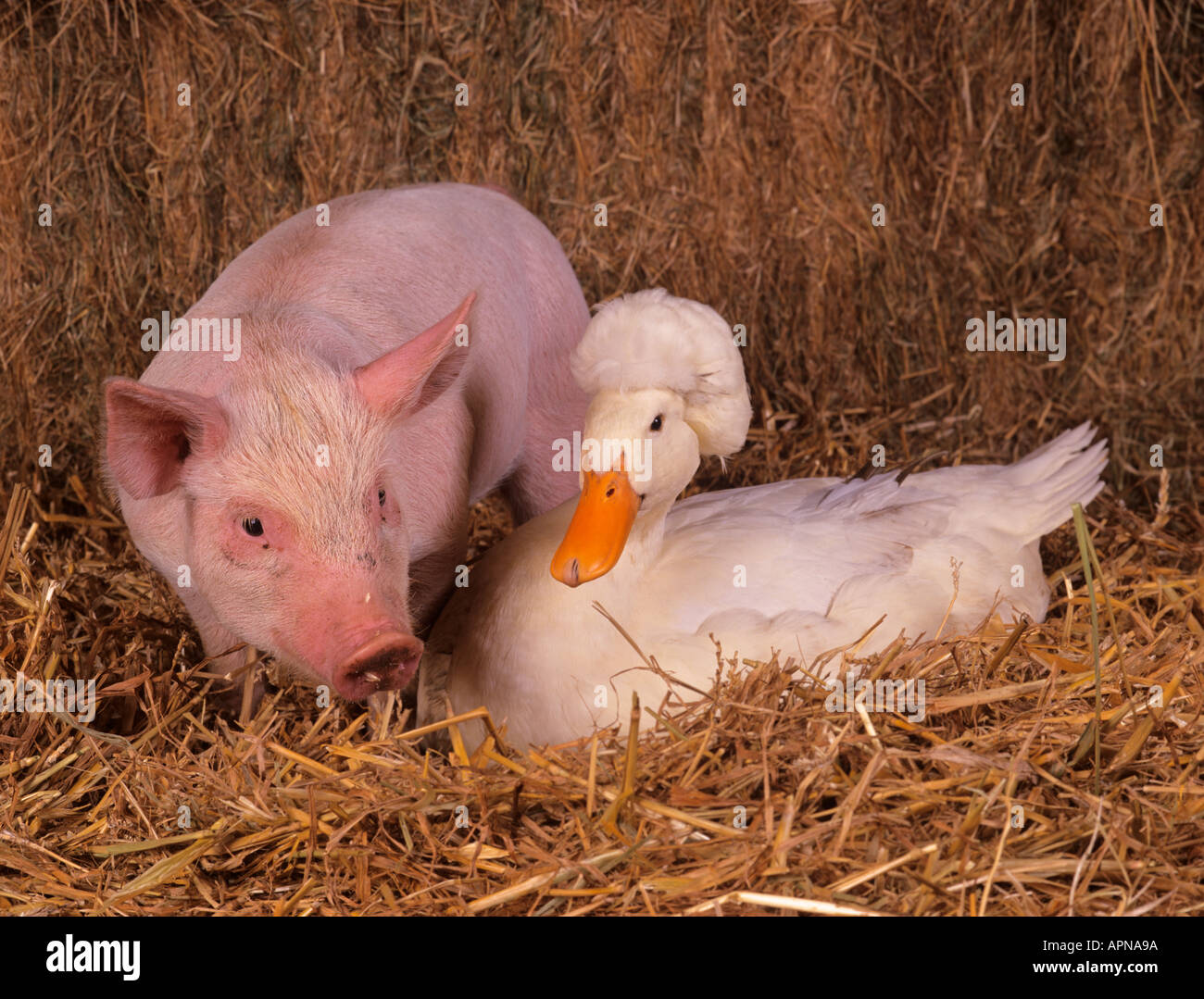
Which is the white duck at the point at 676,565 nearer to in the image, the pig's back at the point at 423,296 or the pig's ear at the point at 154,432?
the pig's back at the point at 423,296

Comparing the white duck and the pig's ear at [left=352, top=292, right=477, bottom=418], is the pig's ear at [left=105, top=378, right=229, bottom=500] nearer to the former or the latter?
the pig's ear at [left=352, top=292, right=477, bottom=418]

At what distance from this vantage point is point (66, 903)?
7.94ft

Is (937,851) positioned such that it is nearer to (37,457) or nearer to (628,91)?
(628,91)

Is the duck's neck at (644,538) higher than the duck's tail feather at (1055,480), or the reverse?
the duck's tail feather at (1055,480)

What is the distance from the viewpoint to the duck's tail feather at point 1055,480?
128 inches

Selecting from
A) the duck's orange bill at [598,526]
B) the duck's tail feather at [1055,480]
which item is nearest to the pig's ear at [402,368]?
the duck's orange bill at [598,526]

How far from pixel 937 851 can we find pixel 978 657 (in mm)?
651

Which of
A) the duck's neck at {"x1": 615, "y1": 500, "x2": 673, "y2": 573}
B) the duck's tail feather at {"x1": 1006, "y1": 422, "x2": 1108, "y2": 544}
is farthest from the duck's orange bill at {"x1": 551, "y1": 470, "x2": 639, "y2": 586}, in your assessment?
the duck's tail feather at {"x1": 1006, "y1": 422, "x2": 1108, "y2": 544}

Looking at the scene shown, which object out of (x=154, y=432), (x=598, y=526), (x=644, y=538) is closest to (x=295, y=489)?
(x=154, y=432)

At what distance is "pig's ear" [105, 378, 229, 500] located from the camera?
2457mm

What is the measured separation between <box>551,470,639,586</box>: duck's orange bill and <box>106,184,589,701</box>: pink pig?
1.11 feet

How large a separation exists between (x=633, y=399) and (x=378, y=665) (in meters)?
0.69

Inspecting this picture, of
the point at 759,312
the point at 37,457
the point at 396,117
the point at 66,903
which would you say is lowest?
the point at 66,903

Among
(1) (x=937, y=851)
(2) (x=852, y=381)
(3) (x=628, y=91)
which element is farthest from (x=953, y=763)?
(3) (x=628, y=91)
